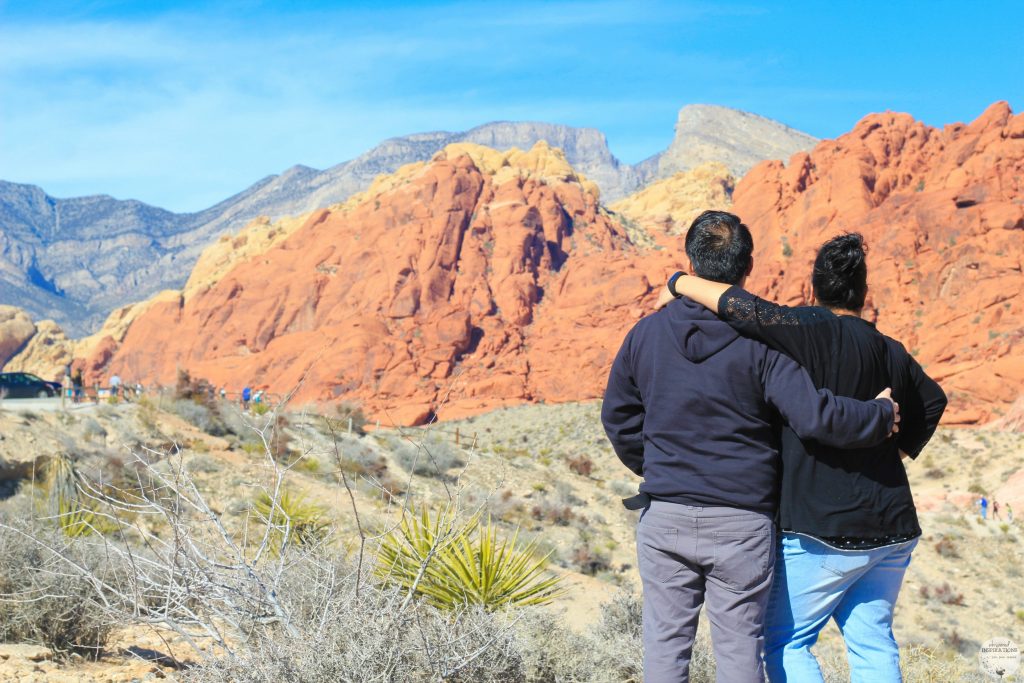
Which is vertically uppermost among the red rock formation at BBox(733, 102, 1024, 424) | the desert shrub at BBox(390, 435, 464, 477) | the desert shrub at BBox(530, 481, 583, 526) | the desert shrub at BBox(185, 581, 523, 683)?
the red rock formation at BBox(733, 102, 1024, 424)

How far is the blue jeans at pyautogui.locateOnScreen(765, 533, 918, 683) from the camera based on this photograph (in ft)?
9.29

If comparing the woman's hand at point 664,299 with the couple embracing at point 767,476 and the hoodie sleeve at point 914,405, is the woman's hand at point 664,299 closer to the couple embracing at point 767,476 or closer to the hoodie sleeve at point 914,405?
the couple embracing at point 767,476

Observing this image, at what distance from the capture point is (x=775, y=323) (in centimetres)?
281

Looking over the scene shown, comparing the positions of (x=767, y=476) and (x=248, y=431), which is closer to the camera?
(x=767, y=476)

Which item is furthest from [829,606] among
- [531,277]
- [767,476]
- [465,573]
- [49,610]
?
[531,277]

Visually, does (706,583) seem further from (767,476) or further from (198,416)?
(198,416)

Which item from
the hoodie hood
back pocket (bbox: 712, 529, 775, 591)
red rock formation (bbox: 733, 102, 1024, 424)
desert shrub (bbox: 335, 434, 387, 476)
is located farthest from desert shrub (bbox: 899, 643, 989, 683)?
red rock formation (bbox: 733, 102, 1024, 424)

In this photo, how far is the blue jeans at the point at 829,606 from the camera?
2.83 meters

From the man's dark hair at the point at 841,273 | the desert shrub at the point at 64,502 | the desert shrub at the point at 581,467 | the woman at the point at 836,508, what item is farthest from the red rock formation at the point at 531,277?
the woman at the point at 836,508

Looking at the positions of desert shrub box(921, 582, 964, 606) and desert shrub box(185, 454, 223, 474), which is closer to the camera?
desert shrub box(185, 454, 223, 474)

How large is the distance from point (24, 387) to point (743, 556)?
27563 mm

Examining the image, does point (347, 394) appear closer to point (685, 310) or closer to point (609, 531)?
point (609, 531)

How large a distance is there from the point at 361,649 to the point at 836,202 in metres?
57.9

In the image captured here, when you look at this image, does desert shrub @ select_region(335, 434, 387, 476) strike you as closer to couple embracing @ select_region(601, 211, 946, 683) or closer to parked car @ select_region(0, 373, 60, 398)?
parked car @ select_region(0, 373, 60, 398)
